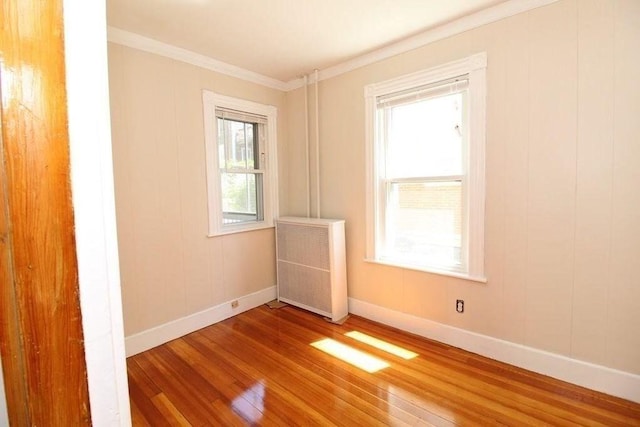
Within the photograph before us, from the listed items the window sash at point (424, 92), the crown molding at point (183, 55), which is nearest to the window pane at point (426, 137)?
the window sash at point (424, 92)

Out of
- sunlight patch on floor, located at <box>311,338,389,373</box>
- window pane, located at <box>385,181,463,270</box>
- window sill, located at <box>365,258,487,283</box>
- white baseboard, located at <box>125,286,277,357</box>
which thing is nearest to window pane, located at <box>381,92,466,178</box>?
window pane, located at <box>385,181,463,270</box>

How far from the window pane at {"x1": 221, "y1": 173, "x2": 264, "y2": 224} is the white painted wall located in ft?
8.74

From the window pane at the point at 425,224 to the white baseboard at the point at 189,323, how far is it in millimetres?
1553

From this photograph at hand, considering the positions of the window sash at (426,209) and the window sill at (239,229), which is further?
the window sill at (239,229)

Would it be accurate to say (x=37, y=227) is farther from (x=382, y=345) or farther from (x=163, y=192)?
(x=382, y=345)

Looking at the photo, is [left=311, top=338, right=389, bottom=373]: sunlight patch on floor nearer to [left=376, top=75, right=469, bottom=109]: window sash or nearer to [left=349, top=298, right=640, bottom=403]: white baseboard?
[left=349, top=298, right=640, bottom=403]: white baseboard

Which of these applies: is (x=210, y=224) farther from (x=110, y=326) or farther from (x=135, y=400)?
(x=110, y=326)

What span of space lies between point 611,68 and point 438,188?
1.25m

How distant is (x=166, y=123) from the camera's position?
2646 mm

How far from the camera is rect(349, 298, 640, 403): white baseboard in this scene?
6.24ft

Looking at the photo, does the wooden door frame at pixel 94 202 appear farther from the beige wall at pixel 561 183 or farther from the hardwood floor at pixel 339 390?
the beige wall at pixel 561 183

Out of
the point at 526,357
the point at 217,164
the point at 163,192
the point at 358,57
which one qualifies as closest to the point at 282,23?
the point at 358,57

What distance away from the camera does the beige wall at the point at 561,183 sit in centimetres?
183

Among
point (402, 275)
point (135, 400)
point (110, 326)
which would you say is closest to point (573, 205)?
point (402, 275)
